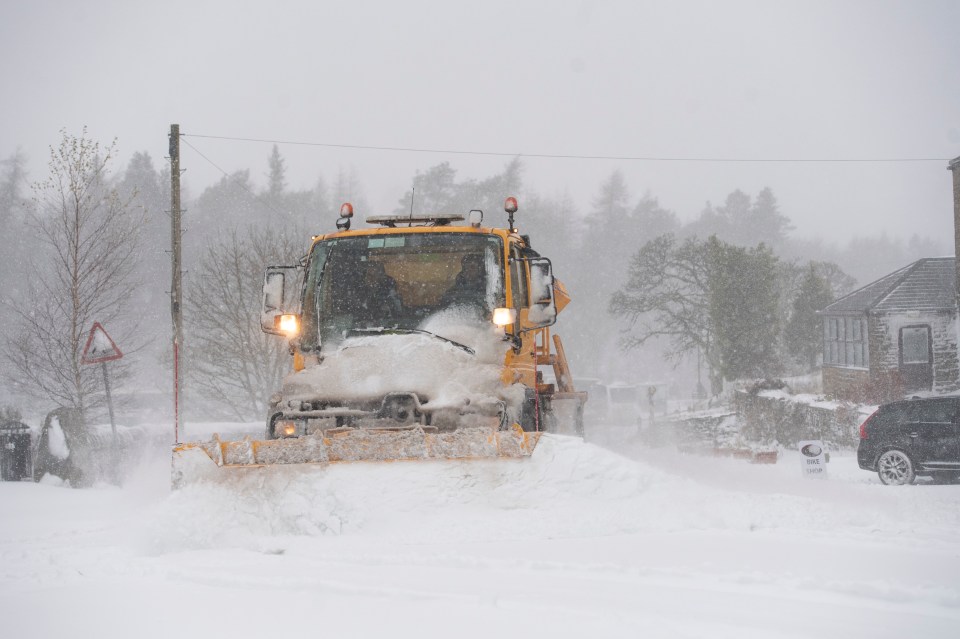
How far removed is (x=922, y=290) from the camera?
31375mm

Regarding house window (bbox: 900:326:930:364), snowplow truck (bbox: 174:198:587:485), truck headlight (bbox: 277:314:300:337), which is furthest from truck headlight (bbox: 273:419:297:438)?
house window (bbox: 900:326:930:364)

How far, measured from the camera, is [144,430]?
1831 centimetres

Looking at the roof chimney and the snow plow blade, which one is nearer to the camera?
the snow plow blade

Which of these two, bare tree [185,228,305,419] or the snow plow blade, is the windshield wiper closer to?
the snow plow blade

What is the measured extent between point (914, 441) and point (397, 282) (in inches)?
350

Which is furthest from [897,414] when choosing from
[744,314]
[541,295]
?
[744,314]

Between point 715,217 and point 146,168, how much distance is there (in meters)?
60.6

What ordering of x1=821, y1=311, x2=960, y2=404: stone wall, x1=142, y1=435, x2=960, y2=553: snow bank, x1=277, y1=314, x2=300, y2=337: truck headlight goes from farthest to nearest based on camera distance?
x1=821, y1=311, x2=960, y2=404: stone wall
x1=277, y1=314, x2=300, y2=337: truck headlight
x1=142, y1=435, x2=960, y2=553: snow bank

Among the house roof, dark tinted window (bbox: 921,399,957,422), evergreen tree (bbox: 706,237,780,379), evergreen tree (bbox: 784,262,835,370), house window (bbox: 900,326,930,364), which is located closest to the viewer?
dark tinted window (bbox: 921,399,957,422)

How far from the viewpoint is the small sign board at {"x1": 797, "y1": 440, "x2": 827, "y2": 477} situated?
12883 millimetres

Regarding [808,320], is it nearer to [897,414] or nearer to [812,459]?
[897,414]

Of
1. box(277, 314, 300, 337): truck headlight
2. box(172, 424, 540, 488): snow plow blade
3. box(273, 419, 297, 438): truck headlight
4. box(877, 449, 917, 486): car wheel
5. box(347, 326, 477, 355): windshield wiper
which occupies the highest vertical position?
box(277, 314, 300, 337): truck headlight

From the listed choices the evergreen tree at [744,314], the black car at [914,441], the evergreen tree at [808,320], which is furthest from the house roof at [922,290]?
the black car at [914,441]

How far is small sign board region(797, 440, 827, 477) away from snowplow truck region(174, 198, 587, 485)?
5346mm
